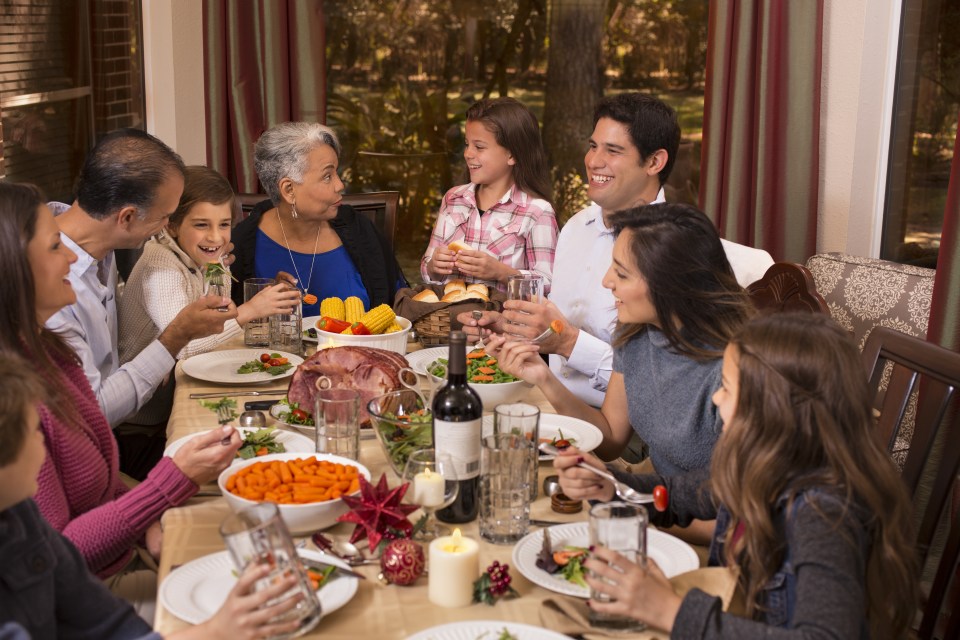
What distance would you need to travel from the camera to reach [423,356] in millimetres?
2635

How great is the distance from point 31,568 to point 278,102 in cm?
312

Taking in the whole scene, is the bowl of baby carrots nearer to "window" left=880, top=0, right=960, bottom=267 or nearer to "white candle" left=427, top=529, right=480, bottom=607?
"white candle" left=427, top=529, right=480, bottom=607

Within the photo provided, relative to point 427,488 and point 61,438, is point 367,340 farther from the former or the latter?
point 427,488

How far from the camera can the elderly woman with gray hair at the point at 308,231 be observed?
3402 millimetres

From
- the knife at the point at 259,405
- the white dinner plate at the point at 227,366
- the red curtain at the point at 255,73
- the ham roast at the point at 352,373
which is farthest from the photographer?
the red curtain at the point at 255,73

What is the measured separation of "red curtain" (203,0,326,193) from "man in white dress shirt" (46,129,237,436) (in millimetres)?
1597

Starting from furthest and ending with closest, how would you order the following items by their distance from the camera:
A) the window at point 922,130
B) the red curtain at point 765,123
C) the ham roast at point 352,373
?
1. the red curtain at point 765,123
2. the window at point 922,130
3. the ham roast at point 352,373

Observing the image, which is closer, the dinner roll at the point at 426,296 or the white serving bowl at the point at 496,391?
the white serving bowl at the point at 496,391

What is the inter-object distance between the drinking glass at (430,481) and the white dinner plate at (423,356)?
3.18 ft

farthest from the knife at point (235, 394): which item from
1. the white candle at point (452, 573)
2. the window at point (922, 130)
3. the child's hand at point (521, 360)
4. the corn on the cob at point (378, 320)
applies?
the window at point (922, 130)

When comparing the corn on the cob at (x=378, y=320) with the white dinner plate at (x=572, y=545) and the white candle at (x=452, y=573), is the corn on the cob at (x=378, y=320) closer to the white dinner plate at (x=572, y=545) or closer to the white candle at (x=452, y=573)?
the white dinner plate at (x=572, y=545)

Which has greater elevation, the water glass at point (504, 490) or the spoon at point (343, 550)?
the water glass at point (504, 490)

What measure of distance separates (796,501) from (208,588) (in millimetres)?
811

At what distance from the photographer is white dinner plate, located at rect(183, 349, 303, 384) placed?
244 cm
